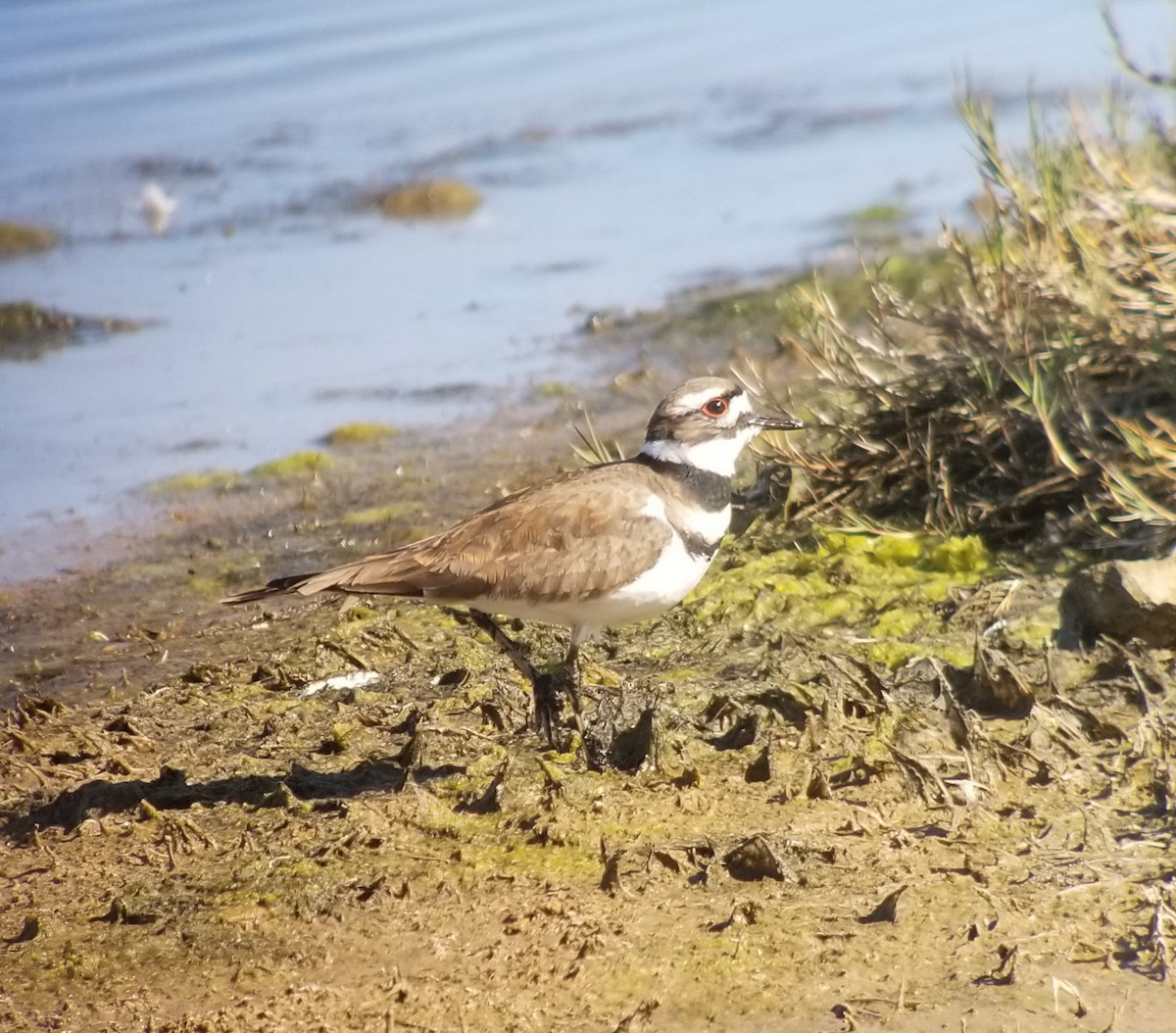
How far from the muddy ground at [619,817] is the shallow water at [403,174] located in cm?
220

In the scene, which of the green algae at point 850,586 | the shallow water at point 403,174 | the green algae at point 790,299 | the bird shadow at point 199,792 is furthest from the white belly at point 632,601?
the green algae at point 790,299

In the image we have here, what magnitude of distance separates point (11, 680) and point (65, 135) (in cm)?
1153

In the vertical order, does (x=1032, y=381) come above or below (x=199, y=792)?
above

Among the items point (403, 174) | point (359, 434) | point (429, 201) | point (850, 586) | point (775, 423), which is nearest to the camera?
point (775, 423)

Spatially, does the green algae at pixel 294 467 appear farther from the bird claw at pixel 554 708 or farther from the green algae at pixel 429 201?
the green algae at pixel 429 201

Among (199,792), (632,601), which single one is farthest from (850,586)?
(199,792)

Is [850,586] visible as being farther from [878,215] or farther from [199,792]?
[878,215]

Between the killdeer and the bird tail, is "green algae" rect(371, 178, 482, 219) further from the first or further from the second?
the bird tail

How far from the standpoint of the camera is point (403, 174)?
49.1 ft

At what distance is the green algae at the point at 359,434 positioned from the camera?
874cm

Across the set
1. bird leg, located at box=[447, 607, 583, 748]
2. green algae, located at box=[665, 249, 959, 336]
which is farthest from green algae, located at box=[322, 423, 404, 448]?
bird leg, located at box=[447, 607, 583, 748]

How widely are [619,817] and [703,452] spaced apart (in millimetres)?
1371

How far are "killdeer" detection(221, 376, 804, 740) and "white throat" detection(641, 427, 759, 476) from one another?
0.02 metres

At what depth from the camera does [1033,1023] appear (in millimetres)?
3688
